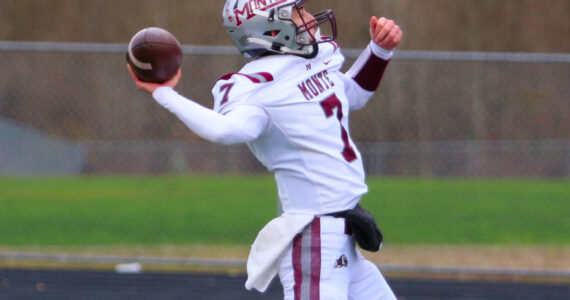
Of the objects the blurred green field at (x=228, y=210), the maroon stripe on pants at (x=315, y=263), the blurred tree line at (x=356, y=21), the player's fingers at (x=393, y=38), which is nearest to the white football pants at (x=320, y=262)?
the maroon stripe on pants at (x=315, y=263)

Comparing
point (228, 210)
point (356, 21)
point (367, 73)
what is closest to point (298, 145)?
point (367, 73)

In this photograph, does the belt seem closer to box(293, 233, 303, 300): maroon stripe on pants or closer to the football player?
the football player

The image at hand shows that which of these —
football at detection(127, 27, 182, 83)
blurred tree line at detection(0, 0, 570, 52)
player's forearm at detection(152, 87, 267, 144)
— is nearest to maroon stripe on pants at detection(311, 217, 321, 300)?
player's forearm at detection(152, 87, 267, 144)

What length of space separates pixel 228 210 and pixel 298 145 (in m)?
7.34

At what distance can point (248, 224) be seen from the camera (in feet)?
33.1

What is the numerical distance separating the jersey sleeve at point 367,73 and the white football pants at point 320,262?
84cm

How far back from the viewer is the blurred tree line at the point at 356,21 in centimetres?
2298

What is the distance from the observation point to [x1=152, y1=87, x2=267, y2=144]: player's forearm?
12.3ft

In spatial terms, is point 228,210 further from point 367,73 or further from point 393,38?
point 393,38

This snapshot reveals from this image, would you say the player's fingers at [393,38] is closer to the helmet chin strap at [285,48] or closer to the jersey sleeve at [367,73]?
the jersey sleeve at [367,73]

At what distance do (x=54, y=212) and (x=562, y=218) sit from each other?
17.5ft

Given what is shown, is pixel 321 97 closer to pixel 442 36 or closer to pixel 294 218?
pixel 294 218

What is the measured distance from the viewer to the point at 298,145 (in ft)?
13.3

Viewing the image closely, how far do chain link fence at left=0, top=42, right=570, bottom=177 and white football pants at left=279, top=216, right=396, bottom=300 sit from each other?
4.46 meters
